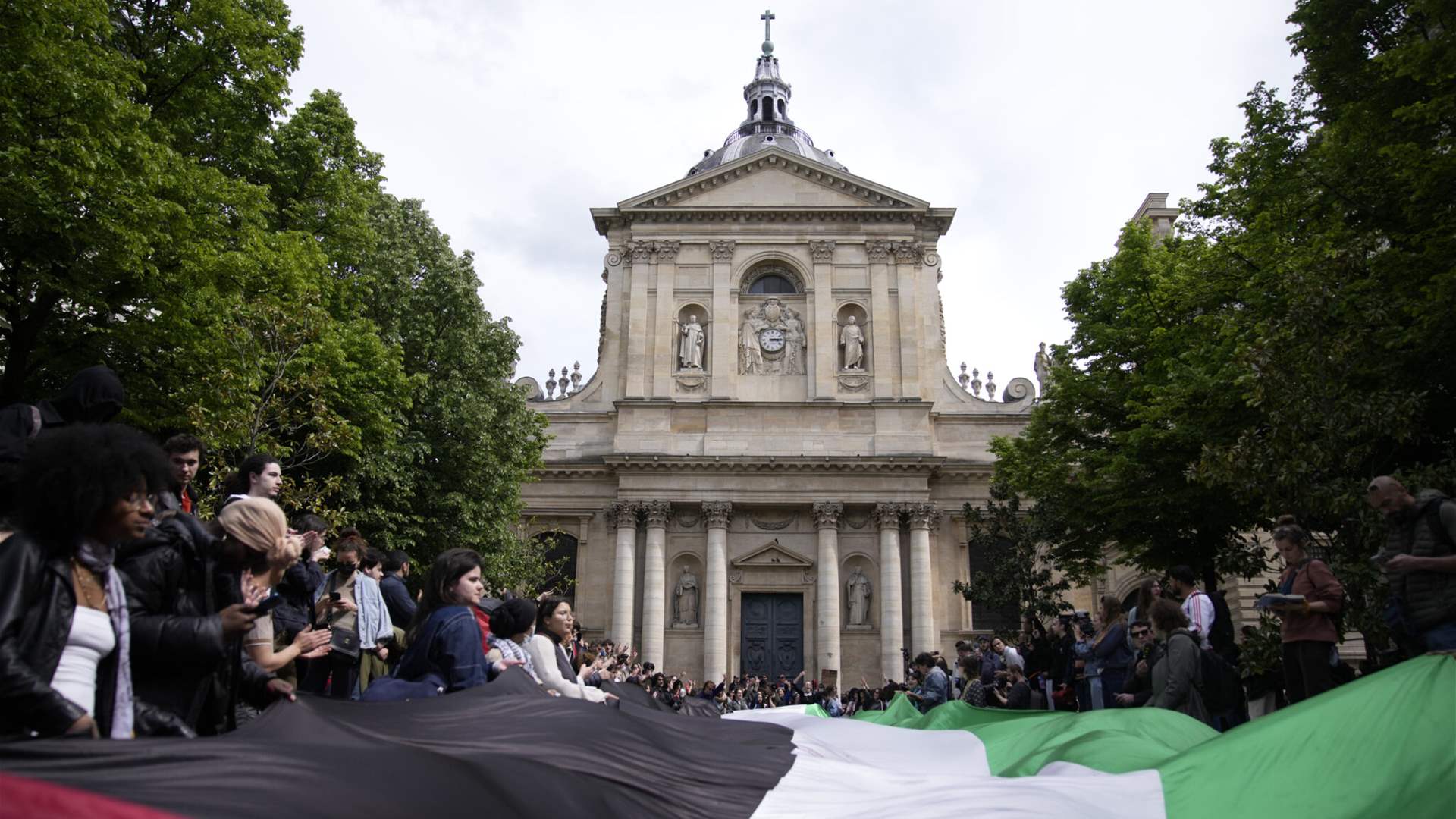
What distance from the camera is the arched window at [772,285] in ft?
120

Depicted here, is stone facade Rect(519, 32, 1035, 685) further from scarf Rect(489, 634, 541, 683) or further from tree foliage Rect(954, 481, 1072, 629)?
scarf Rect(489, 634, 541, 683)

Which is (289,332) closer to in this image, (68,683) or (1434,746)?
(68,683)

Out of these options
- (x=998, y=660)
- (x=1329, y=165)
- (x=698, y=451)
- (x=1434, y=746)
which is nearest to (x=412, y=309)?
(x=698, y=451)

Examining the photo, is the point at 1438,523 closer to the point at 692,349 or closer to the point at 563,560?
the point at 563,560

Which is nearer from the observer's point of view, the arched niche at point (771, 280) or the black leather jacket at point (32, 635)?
the black leather jacket at point (32, 635)

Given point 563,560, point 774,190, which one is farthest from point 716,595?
point 774,190

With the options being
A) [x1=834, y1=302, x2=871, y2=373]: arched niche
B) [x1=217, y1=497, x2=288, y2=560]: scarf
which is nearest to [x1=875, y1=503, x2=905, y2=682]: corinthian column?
[x1=834, y1=302, x2=871, y2=373]: arched niche

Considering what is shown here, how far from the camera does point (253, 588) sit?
480 cm

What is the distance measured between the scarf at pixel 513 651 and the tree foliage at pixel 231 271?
8538 mm

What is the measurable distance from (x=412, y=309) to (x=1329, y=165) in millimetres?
18056

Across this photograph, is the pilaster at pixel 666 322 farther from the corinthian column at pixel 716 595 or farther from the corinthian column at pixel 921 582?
the corinthian column at pixel 921 582

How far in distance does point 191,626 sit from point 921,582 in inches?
1181

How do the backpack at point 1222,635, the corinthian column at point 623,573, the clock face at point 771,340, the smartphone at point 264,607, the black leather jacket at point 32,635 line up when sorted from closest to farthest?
the black leather jacket at point 32,635, the smartphone at point 264,607, the backpack at point 1222,635, the corinthian column at point 623,573, the clock face at point 771,340

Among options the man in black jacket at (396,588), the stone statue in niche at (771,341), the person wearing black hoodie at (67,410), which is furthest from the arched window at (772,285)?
the person wearing black hoodie at (67,410)
